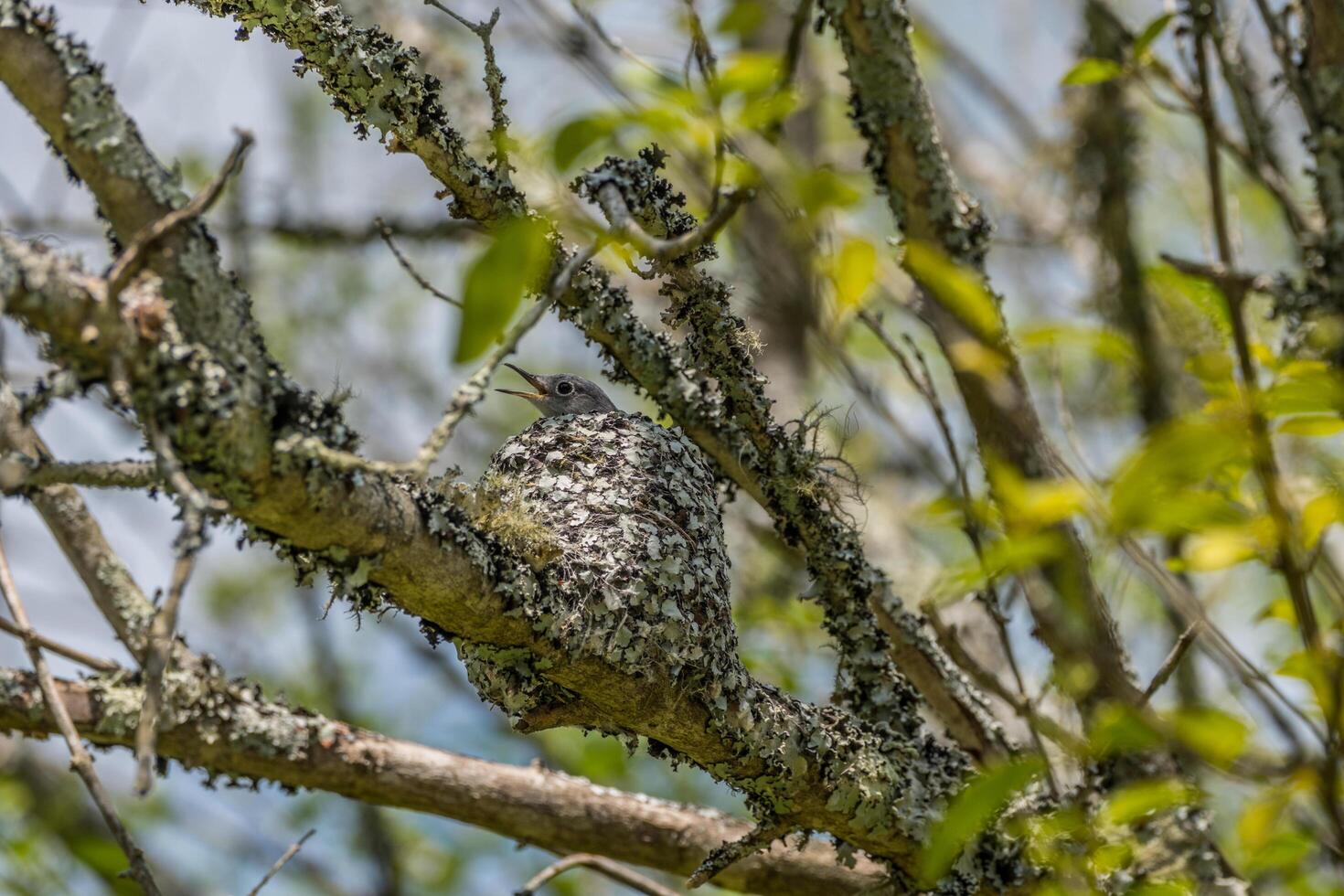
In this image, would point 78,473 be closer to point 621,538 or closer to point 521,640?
point 521,640

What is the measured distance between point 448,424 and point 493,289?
0.35m

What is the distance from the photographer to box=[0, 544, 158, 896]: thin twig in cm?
267

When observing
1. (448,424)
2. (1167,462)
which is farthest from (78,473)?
(1167,462)

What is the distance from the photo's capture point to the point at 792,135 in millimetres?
9289

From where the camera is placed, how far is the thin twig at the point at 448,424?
1.74 meters

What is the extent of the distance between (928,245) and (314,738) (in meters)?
2.34

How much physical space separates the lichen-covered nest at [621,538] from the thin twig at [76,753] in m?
1.00

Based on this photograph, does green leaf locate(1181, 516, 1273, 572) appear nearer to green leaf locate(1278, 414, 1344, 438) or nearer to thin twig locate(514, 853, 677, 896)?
green leaf locate(1278, 414, 1344, 438)

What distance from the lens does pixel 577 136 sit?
5.33 feet

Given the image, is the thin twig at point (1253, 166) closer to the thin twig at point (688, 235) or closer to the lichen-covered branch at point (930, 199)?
the lichen-covered branch at point (930, 199)

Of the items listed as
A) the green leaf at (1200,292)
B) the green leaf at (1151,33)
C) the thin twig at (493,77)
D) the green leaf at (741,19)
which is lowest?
the green leaf at (741,19)

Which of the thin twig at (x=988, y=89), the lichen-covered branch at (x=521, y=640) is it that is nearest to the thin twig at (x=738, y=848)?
the lichen-covered branch at (x=521, y=640)

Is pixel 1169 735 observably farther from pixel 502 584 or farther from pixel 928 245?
pixel 928 245

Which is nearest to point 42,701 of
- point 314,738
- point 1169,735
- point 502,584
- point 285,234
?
point 314,738
